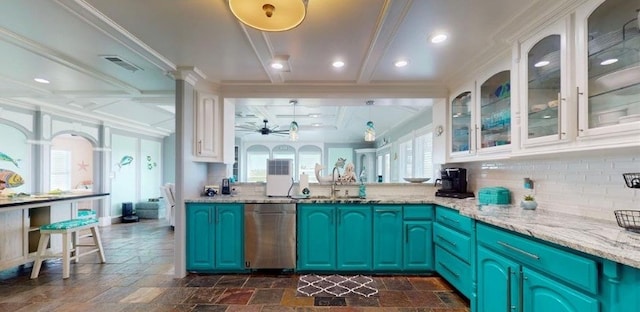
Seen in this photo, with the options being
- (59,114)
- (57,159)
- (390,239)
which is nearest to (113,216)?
(57,159)

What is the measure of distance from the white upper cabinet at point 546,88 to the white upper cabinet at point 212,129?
123 inches

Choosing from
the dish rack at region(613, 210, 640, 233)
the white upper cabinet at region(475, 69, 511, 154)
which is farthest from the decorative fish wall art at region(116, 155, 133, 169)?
the dish rack at region(613, 210, 640, 233)

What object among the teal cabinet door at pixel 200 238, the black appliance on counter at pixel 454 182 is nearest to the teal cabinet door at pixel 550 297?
the black appliance on counter at pixel 454 182

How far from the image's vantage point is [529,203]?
94.4 inches

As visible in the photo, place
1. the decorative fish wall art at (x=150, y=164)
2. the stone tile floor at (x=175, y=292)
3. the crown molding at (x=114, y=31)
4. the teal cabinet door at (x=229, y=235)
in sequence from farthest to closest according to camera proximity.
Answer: the decorative fish wall art at (x=150, y=164) < the teal cabinet door at (x=229, y=235) < the stone tile floor at (x=175, y=292) < the crown molding at (x=114, y=31)

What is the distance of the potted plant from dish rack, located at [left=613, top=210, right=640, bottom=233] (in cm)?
69

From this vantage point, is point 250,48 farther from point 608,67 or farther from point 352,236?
point 608,67

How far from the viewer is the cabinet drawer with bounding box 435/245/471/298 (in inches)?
99.2

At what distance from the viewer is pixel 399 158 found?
698 cm

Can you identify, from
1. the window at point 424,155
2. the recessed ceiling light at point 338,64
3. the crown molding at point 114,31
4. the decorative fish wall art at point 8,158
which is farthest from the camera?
the window at point 424,155

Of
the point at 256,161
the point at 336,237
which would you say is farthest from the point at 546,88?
the point at 256,161

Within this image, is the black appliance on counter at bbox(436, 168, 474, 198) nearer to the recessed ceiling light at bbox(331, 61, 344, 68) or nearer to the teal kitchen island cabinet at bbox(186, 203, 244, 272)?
the recessed ceiling light at bbox(331, 61, 344, 68)

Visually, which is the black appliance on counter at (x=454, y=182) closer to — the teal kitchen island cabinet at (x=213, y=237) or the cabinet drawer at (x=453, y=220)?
the cabinet drawer at (x=453, y=220)

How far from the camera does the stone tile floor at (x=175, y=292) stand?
2.55 meters
